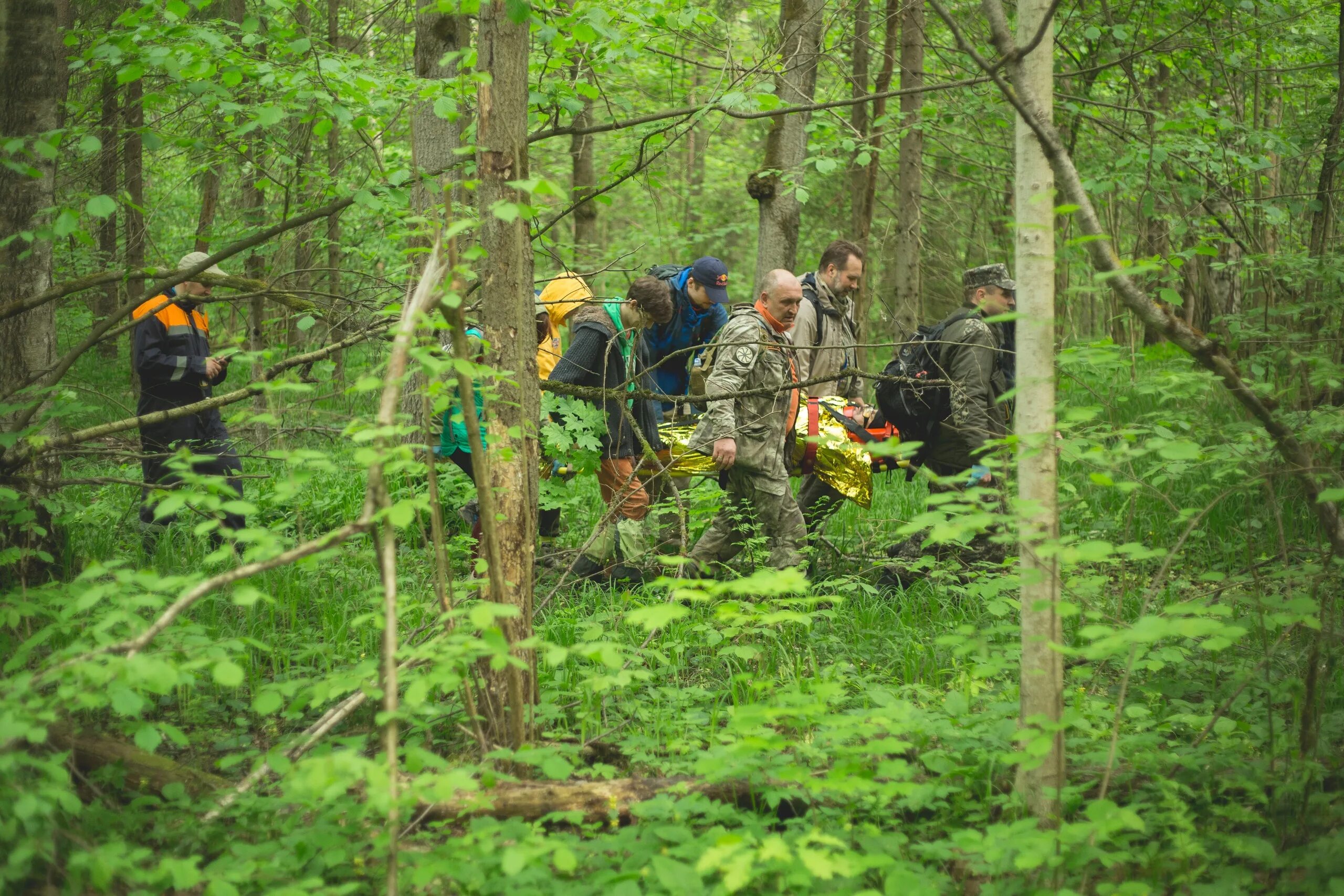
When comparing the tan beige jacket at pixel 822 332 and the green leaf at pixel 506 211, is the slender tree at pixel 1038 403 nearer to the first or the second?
the green leaf at pixel 506 211

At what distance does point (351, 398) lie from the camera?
8.93m

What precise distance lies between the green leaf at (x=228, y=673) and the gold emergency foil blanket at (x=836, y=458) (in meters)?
4.19

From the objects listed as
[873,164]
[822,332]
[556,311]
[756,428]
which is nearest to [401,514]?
[756,428]

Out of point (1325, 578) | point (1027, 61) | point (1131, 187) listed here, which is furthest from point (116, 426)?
point (1131, 187)

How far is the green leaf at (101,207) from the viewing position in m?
3.33

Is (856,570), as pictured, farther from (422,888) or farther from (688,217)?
(688,217)

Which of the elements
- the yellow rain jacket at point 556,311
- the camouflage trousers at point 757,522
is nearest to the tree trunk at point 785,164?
the yellow rain jacket at point 556,311

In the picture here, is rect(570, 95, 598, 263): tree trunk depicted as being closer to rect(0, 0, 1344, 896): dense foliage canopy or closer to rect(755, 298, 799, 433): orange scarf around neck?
rect(0, 0, 1344, 896): dense foliage canopy

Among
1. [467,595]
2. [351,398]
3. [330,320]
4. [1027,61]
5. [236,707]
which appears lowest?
[236,707]

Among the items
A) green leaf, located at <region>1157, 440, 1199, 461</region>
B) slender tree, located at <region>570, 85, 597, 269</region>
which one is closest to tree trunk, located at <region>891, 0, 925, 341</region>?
slender tree, located at <region>570, 85, 597, 269</region>

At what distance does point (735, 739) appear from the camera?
3.15 meters

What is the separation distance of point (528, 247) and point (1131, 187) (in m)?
4.61

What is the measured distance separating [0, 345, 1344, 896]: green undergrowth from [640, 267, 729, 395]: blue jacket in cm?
239

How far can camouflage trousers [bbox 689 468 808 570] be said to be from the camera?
18.9 feet
